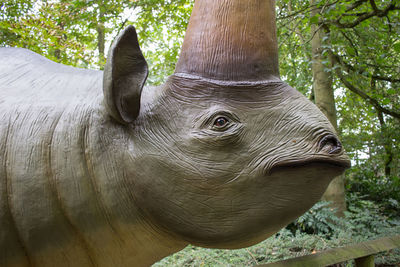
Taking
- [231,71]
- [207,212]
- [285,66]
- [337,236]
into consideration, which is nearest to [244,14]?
[231,71]

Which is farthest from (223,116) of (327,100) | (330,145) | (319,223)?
(327,100)

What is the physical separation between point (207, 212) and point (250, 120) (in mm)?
253

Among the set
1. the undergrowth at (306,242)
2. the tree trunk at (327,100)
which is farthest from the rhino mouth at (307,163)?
the tree trunk at (327,100)

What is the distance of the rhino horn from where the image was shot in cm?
95

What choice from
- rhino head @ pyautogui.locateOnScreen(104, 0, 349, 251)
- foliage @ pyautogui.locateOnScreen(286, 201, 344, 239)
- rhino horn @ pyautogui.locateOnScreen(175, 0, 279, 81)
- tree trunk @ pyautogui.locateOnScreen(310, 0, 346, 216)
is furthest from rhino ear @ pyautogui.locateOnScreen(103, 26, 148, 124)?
tree trunk @ pyautogui.locateOnScreen(310, 0, 346, 216)

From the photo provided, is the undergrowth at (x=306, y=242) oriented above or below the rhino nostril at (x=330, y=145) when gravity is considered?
below

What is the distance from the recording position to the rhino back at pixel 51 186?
0.93 metres

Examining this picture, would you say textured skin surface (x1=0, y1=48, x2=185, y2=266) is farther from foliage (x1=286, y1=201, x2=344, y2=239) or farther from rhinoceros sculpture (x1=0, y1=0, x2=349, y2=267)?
foliage (x1=286, y1=201, x2=344, y2=239)

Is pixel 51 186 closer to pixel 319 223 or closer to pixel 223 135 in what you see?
pixel 223 135

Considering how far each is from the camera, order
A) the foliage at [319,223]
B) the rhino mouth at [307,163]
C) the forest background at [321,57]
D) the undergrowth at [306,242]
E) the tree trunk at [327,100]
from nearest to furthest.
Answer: the rhino mouth at [307,163] → the undergrowth at [306,242] → the forest background at [321,57] → the foliage at [319,223] → the tree trunk at [327,100]

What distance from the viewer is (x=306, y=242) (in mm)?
4059

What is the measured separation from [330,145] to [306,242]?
11.5 feet

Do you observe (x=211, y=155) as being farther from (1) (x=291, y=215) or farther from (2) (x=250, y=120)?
(1) (x=291, y=215)

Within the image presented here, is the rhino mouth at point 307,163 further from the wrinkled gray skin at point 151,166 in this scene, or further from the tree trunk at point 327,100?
the tree trunk at point 327,100
